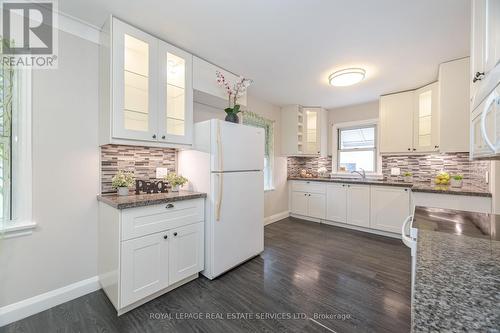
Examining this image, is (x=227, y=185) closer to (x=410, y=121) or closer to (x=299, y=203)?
(x=299, y=203)

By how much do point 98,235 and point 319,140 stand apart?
4.15 meters

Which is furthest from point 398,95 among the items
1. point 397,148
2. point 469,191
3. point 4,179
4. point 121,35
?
point 4,179

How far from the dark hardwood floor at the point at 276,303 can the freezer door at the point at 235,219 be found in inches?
6.5

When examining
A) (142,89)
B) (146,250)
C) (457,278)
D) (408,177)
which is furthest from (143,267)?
(408,177)

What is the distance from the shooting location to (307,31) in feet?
6.57

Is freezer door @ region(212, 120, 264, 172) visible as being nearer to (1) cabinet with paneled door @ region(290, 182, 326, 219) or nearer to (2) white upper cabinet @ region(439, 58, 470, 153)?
(1) cabinet with paneled door @ region(290, 182, 326, 219)

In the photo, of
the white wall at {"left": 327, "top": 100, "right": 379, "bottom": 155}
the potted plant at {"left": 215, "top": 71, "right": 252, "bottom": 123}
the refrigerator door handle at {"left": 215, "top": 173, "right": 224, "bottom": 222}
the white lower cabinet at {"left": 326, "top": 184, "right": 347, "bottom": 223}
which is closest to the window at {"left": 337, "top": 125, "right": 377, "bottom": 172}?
the white wall at {"left": 327, "top": 100, "right": 379, "bottom": 155}

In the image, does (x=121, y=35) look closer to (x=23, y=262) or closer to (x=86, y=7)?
(x=86, y=7)

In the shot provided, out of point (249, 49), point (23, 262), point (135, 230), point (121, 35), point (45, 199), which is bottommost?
point (23, 262)

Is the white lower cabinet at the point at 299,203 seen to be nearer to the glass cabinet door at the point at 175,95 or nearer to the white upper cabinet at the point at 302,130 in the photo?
the white upper cabinet at the point at 302,130

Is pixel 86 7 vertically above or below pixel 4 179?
above

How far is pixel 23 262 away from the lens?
1.67m

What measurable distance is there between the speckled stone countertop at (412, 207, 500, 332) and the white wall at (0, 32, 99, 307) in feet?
8.22

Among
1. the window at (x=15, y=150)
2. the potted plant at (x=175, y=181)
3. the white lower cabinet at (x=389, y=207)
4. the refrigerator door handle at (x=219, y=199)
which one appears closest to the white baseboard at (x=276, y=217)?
the white lower cabinet at (x=389, y=207)
